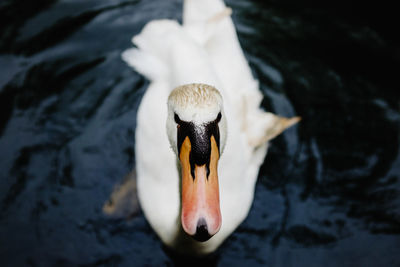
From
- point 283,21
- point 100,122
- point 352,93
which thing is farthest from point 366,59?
point 100,122

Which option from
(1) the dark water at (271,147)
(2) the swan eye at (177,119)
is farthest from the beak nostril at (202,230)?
(1) the dark water at (271,147)

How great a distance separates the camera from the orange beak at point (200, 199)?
198 centimetres

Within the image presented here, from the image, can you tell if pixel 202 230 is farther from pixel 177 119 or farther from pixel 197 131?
pixel 177 119

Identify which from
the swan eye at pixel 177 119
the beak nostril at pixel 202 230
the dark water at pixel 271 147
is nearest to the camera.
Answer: the beak nostril at pixel 202 230

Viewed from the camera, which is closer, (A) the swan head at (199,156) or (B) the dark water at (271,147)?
(A) the swan head at (199,156)

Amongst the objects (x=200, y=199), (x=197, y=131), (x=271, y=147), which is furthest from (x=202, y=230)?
(x=271, y=147)

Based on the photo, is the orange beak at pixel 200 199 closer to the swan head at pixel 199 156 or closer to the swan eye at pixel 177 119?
the swan head at pixel 199 156

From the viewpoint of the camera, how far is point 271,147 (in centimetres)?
365

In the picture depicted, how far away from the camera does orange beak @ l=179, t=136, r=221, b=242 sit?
1.98 metres

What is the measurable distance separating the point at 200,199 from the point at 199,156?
229mm

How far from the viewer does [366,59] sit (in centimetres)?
464

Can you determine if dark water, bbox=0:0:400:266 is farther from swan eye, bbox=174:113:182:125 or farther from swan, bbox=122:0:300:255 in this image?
swan eye, bbox=174:113:182:125

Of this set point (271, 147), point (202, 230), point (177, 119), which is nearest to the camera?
point (202, 230)

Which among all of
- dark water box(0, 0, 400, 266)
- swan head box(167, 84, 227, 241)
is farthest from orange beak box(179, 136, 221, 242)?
dark water box(0, 0, 400, 266)
